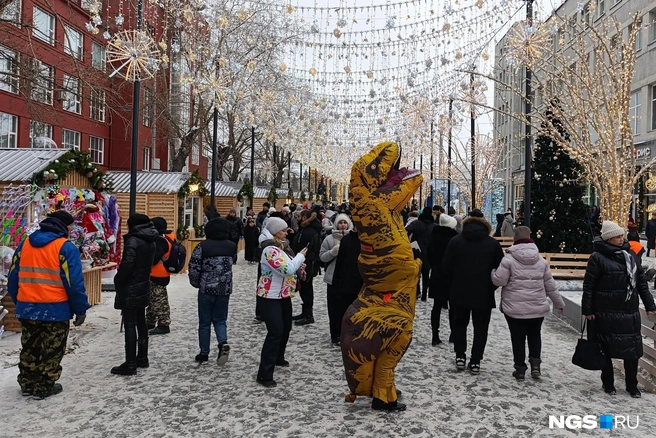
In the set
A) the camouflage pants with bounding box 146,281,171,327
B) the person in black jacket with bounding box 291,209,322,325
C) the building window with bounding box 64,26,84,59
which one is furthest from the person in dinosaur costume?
the building window with bounding box 64,26,84,59

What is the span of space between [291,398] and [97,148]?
3288 centimetres

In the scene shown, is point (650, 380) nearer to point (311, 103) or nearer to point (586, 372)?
point (586, 372)

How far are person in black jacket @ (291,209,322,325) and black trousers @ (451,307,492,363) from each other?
2.72 m

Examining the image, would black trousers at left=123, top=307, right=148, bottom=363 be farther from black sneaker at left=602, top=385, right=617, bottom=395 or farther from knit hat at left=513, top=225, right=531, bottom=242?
black sneaker at left=602, top=385, right=617, bottom=395

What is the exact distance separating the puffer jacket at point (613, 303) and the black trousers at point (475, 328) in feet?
3.63

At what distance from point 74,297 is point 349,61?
10327mm

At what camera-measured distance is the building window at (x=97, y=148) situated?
33438mm

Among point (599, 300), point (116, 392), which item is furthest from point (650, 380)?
point (116, 392)

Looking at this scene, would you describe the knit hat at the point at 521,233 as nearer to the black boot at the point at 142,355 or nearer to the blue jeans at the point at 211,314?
the blue jeans at the point at 211,314

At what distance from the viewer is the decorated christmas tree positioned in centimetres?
1449

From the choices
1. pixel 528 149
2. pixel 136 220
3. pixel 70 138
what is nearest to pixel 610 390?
pixel 136 220

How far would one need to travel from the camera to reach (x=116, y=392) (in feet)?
18.0

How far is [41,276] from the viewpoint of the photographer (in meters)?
5.21

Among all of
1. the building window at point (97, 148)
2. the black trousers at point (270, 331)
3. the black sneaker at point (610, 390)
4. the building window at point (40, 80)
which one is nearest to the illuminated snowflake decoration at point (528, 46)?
the black sneaker at point (610, 390)
